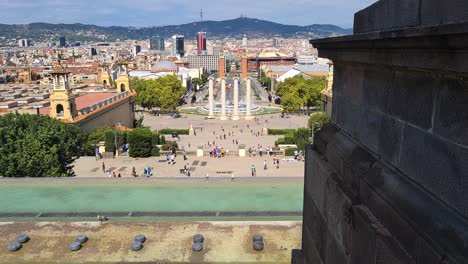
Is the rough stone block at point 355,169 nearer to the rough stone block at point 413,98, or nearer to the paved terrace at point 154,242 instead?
the rough stone block at point 413,98

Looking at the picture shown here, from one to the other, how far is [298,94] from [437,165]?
68.4 metres

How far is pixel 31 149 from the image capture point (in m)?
21.6

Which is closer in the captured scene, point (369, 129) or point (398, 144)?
point (398, 144)

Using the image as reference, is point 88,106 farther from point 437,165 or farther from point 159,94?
point 437,165

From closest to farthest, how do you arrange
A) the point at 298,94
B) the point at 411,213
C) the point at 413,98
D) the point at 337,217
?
the point at 411,213 → the point at 413,98 → the point at 337,217 → the point at 298,94

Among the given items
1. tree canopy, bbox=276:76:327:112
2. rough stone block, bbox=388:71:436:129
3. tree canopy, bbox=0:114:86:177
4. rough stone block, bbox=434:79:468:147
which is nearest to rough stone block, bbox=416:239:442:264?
rough stone block, bbox=434:79:468:147

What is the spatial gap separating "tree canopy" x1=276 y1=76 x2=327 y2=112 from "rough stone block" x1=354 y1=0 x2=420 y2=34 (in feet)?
205

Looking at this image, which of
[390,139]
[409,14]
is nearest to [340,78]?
[390,139]

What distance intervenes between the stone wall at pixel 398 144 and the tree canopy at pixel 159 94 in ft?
219

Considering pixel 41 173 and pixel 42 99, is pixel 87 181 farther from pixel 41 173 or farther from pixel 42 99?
pixel 42 99

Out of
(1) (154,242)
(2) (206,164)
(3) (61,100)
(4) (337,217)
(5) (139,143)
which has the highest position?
(4) (337,217)

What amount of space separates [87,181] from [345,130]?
497 inches

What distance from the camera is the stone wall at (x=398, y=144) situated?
8.55ft

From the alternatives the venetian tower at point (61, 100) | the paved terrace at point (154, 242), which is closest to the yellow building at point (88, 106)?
the venetian tower at point (61, 100)
